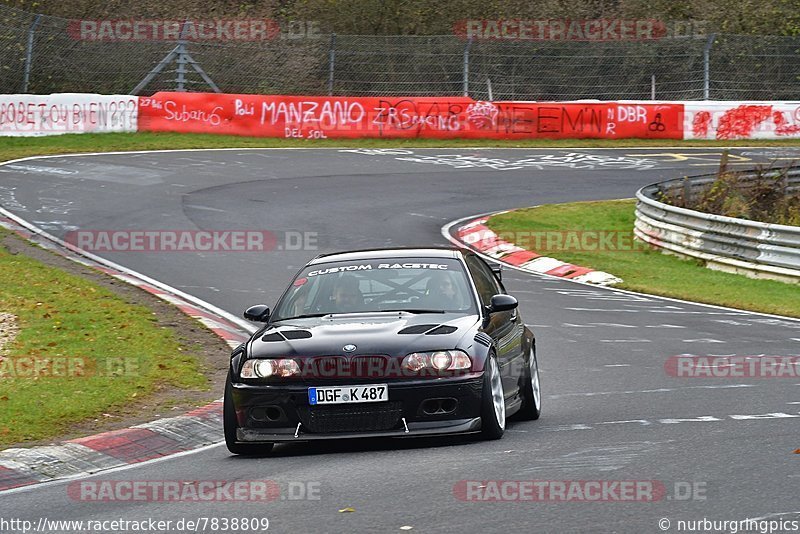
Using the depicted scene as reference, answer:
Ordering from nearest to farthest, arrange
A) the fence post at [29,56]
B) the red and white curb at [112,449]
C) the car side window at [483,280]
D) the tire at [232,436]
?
1. the red and white curb at [112,449]
2. the tire at [232,436]
3. the car side window at [483,280]
4. the fence post at [29,56]

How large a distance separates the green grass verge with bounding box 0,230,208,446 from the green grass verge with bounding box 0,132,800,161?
52.9 feet

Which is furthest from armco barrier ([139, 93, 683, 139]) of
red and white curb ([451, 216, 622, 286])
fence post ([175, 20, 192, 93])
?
red and white curb ([451, 216, 622, 286])

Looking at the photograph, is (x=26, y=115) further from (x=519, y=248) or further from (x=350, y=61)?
(x=519, y=248)

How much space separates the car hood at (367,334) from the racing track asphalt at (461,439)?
679 millimetres

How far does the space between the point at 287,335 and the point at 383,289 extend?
1.05m

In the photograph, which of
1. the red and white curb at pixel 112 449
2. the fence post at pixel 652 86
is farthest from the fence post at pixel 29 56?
the red and white curb at pixel 112 449

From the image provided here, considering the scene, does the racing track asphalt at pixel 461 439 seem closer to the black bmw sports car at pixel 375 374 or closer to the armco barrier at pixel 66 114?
the black bmw sports car at pixel 375 374

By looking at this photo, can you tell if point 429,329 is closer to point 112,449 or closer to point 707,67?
point 112,449

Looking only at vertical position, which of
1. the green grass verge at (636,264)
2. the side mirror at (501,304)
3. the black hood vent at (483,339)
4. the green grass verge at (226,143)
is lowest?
the green grass verge at (636,264)

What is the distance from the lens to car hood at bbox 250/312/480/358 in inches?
335

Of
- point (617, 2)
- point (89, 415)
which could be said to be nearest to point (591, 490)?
point (89, 415)

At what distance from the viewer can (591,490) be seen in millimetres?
6887

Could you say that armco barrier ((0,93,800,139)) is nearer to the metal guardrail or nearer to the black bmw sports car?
Answer: the metal guardrail

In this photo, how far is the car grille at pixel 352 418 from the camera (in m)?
8.32
